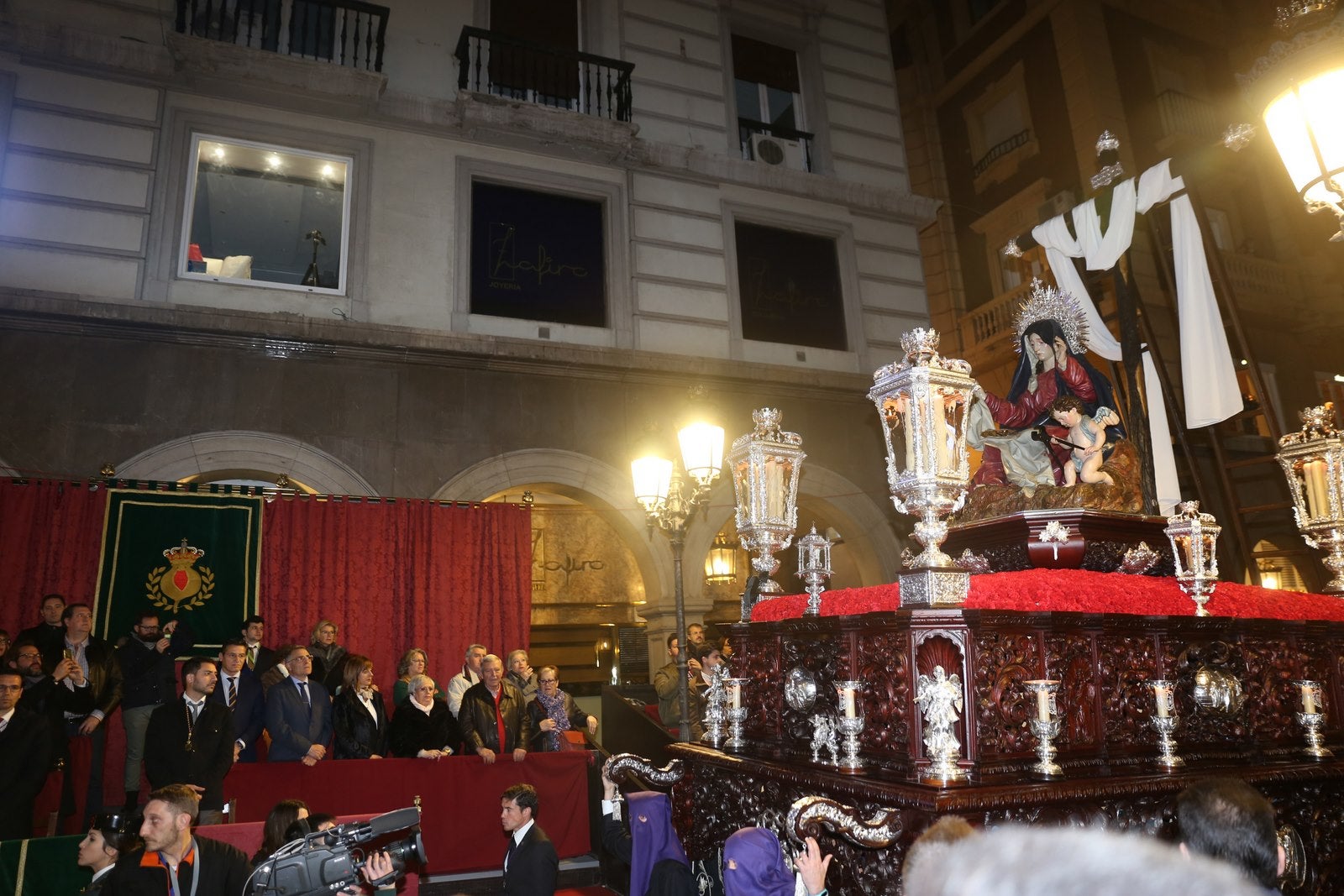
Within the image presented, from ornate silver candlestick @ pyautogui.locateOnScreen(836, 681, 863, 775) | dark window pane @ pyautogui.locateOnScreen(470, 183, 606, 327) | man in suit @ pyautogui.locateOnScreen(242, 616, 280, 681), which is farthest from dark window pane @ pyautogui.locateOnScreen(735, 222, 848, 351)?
ornate silver candlestick @ pyautogui.locateOnScreen(836, 681, 863, 775)

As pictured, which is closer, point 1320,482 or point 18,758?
point 1320,482

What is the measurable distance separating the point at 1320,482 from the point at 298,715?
7906 millimetres

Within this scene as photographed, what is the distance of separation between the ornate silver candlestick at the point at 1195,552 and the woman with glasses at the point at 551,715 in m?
5.81

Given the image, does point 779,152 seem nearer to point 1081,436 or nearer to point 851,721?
point 1081,436

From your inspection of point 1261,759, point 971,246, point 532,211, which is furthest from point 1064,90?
point 1261,759

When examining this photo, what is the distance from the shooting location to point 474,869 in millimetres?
7520

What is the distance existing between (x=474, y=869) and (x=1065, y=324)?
638cm

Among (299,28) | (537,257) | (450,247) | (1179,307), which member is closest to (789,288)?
(537,257)

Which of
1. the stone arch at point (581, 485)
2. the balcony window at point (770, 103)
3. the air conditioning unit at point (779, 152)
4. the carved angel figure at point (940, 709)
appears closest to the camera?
the carved angel figure at point (940, 709)

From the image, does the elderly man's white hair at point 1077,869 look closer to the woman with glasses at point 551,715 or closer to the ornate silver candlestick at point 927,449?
the ornate silver candlestick at point 927,449

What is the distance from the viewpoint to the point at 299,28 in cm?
1112

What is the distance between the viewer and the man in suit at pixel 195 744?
6.55 m

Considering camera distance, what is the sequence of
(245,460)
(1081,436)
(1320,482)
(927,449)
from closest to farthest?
(927,449), (1081,436), (1320,482), (245,460)

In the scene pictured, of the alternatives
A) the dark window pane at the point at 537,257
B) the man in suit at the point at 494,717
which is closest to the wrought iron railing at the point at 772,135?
the dark window pane at the point at 537,257
